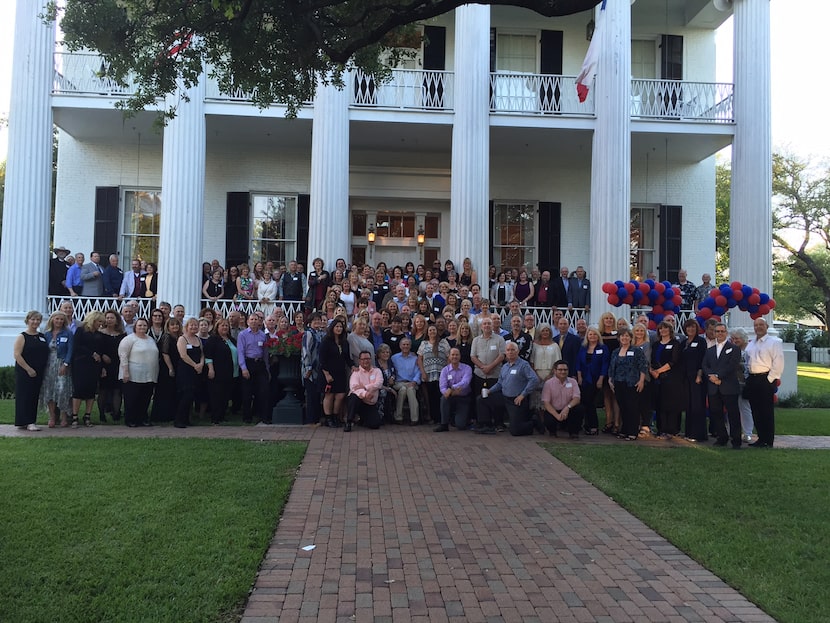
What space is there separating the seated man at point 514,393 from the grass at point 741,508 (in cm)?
95

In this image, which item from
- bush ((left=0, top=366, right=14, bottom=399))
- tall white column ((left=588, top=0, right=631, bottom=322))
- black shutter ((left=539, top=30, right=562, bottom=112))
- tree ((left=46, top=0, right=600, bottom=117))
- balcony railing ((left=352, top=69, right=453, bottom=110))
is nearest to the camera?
tree ((left=46, top=0, right=600, bottom=117))

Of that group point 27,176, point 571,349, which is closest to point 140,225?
point 27,176

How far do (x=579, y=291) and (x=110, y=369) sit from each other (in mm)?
10245

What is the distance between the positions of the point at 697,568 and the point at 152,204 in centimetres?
1639

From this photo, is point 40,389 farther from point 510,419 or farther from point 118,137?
point 118,137

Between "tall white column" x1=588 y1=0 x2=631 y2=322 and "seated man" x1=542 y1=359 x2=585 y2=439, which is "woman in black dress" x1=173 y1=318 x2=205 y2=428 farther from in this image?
"tall white column" x1=588 y1=0 x2=631 y2=322

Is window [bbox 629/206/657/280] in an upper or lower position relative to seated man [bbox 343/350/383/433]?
upper

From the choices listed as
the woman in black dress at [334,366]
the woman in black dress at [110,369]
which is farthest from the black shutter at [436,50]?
the woman in black dress at [110,369]

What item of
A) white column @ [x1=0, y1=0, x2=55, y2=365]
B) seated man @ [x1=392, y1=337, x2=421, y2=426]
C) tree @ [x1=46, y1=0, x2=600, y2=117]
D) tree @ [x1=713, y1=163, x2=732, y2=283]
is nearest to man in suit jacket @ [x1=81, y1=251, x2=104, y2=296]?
white column @ [x1=0, y1=0, x2=55, y2=365]

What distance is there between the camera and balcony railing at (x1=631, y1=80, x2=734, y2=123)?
1642cm

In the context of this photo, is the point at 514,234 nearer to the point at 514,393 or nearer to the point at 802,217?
the point at 514,393

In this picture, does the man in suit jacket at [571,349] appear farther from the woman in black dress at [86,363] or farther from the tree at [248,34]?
the woman in black dress at [86,363]

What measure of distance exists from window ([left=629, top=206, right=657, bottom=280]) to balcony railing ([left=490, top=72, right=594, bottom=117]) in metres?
3.81

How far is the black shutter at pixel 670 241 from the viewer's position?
59.6ft
